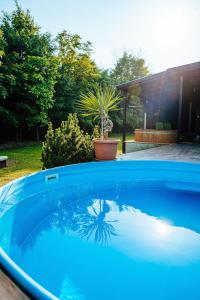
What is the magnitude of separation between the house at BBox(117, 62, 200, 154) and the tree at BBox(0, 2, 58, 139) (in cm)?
509

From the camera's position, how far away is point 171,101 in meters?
12.2

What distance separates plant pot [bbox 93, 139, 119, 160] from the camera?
266 inches

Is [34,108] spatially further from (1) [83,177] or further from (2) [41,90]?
(1) [83,177]

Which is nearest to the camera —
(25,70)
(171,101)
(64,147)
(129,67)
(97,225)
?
(97,225)

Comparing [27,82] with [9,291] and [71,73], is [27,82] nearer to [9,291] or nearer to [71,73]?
[71,73]

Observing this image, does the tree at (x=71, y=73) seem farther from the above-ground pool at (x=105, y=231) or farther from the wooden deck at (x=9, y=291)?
the wooden deck at (x=9, y=291)

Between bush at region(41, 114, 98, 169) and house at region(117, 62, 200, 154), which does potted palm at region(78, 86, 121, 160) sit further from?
house at region(117, 62, 200, 154)

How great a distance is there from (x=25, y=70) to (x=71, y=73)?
24.8 ft

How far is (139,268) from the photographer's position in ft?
9.02

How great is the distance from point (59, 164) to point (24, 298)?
523cm

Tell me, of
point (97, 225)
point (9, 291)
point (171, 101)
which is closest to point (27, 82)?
point (171, 101)

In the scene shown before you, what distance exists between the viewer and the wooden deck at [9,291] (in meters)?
1.20

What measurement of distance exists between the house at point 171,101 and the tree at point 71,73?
5.27 meters

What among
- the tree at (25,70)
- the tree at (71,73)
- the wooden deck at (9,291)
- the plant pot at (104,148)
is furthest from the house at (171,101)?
the wooden deck at (9,291)
